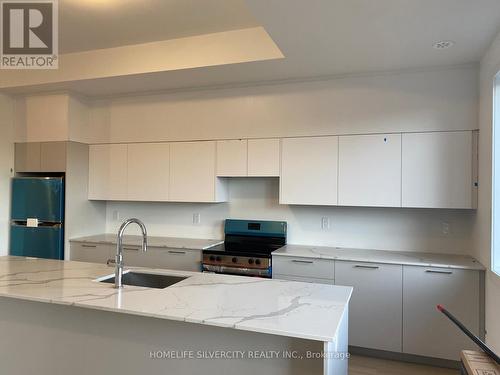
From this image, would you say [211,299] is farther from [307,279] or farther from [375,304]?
[375,304]

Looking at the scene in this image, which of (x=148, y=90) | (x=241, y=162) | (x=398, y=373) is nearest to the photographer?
(x=398, y=373)

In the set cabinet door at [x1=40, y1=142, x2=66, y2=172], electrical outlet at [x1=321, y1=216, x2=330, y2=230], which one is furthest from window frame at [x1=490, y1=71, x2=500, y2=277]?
cabinet door at [x1=40, y1=142, x2=66, y2=172]

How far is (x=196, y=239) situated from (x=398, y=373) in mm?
2420

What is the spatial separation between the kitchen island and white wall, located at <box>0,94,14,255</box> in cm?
218

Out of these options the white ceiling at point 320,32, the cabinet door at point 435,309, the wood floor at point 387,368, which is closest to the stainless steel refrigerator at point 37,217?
the white ceiling at point 320,32

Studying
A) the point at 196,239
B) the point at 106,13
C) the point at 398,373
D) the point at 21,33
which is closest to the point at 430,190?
the point at 398,373

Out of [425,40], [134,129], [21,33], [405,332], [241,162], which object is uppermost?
[21,33]

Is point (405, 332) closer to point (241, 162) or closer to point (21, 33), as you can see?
point (241, 162)

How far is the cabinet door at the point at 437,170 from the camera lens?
9.91 ft

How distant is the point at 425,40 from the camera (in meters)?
2.58

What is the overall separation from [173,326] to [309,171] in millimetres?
2121

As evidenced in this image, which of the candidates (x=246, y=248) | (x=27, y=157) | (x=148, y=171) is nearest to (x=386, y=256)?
(x=246, y=248)

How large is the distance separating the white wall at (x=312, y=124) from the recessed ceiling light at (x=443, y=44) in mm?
486

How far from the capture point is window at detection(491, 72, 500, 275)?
8.30ft
